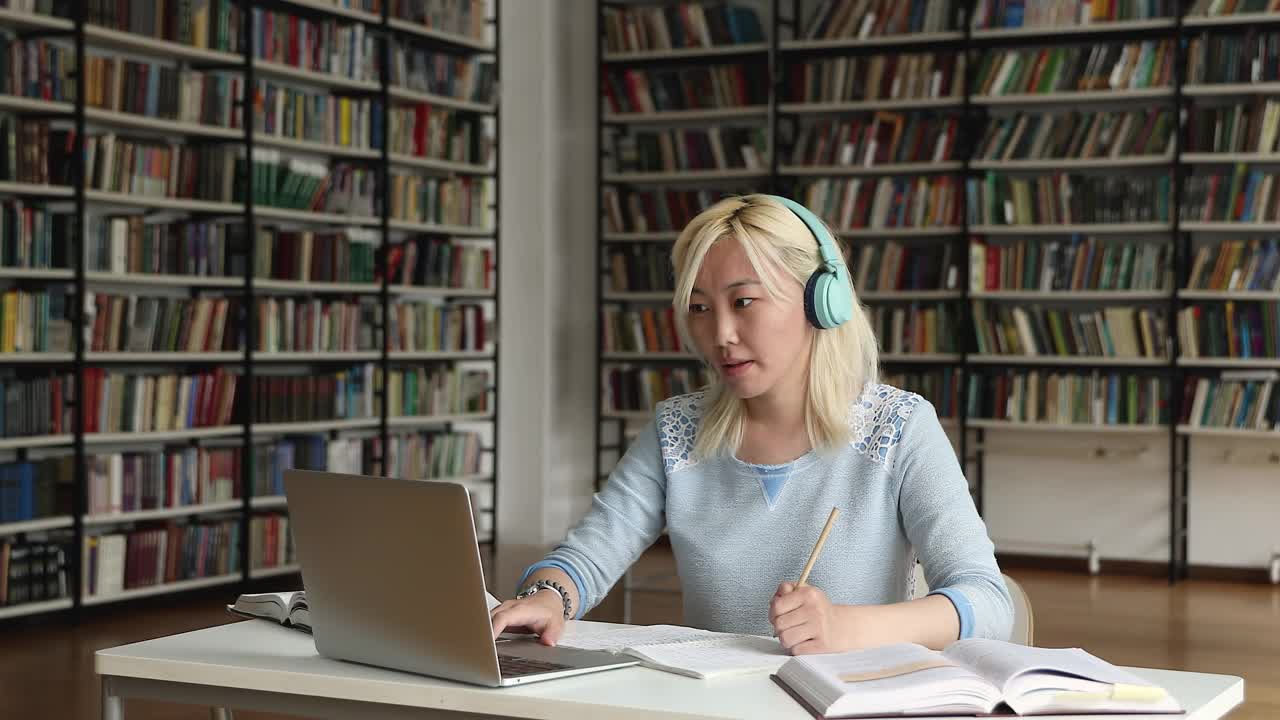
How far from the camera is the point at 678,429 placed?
84.0 inches

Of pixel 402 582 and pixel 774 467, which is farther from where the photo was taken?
pixel 774 467

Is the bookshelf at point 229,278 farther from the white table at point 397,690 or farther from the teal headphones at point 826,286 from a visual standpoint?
the teal headphones at point 826,286

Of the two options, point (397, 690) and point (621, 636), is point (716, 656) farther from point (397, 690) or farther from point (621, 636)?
point (397, 690)

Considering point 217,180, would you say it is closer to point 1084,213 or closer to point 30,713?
point 30,713

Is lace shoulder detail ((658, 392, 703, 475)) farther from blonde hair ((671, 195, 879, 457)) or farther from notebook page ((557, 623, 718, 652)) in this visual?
notebook page ((557, 623, 718, 652))

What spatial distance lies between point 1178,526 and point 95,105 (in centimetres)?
488

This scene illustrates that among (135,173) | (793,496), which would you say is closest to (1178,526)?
(135,173)

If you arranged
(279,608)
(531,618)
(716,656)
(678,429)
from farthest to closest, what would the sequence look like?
1. (678,429)
2. (279,608)
3. (531,618)
4. (716,656)

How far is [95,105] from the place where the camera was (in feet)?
17.5

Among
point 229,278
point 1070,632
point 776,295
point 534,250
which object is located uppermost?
point 534,250

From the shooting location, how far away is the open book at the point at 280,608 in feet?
6.00

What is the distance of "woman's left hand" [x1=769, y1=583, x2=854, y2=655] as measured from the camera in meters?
1.59

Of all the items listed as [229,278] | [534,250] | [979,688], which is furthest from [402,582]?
[534,250]

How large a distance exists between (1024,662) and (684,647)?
0.41m
